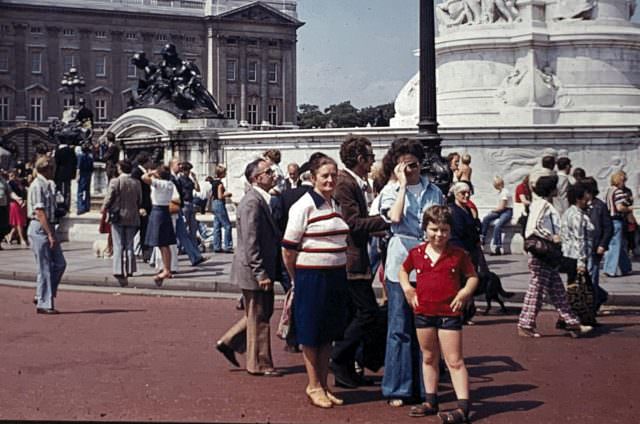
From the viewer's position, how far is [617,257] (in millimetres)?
15750

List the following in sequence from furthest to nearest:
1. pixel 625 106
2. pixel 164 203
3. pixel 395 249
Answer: pixel 625 106
pixel 164 203
pixel 395 249

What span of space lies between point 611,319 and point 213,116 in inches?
695

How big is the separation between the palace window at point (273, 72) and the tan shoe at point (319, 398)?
4046 inches

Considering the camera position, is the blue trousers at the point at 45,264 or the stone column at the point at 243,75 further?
the stone column at the point at 243,75

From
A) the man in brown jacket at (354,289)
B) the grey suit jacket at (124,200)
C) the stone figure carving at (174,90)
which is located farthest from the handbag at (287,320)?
the stone figure carving at (174,90)

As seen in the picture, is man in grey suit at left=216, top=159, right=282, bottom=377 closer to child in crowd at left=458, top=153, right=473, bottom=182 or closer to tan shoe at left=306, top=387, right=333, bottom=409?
tan shoe at left=306, top=387, right=333, bottom=409

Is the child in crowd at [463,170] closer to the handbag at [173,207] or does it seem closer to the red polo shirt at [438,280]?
the handbag at [173,207]

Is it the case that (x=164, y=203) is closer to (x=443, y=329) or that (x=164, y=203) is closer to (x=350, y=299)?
(x=350, y=299)

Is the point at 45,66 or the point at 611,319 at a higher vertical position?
the point at 45,66

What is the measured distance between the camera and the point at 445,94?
25250mm

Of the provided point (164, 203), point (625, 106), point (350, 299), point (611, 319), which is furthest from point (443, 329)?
point (625, 106)

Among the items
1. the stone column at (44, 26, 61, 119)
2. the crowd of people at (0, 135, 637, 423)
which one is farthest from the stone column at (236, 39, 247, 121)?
the crowd of people at (0, 135, 637, 423)

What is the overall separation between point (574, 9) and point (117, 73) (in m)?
82.9

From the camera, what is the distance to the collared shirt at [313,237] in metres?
7.87
